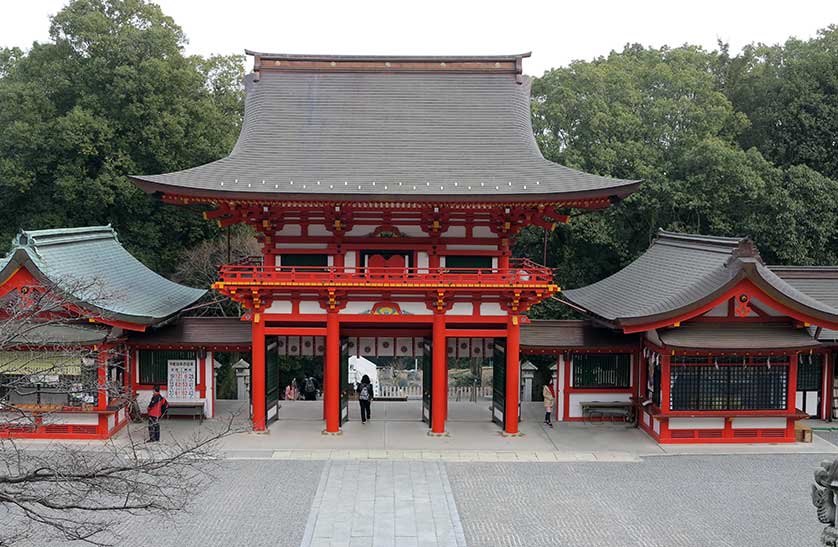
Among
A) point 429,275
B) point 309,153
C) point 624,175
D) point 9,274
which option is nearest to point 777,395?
point 429,275

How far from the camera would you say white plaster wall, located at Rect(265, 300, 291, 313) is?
19.0m

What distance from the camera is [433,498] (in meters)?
14.3

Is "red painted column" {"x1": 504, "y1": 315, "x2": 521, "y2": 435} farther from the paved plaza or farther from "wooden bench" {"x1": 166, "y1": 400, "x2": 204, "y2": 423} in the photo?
"wooden bench" {"x1": 166, "y1": 400, "x2": 204, "y2": 423}

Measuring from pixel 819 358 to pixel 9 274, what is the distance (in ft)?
69.5

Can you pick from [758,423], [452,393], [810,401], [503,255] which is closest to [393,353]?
[503,255]

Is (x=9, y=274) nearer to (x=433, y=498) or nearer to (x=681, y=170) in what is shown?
(x=433, y=498)

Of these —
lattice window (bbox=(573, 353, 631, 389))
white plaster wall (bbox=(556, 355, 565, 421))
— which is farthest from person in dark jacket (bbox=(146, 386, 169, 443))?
lattice window (bbox=(573, 353, 631, 389))

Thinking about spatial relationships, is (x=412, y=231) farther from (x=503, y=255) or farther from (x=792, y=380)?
(x=792, y=380)

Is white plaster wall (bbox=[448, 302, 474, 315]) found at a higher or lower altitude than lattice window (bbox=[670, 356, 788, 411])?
higher

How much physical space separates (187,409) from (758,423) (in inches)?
578

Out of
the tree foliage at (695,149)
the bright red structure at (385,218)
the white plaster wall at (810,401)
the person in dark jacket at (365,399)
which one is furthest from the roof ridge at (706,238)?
the person in dark jacket at (365,399)

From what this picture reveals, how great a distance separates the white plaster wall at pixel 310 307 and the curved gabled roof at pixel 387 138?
3005 mm

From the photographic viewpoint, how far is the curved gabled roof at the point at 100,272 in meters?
17.9

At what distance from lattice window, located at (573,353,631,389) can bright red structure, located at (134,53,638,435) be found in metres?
2.29
